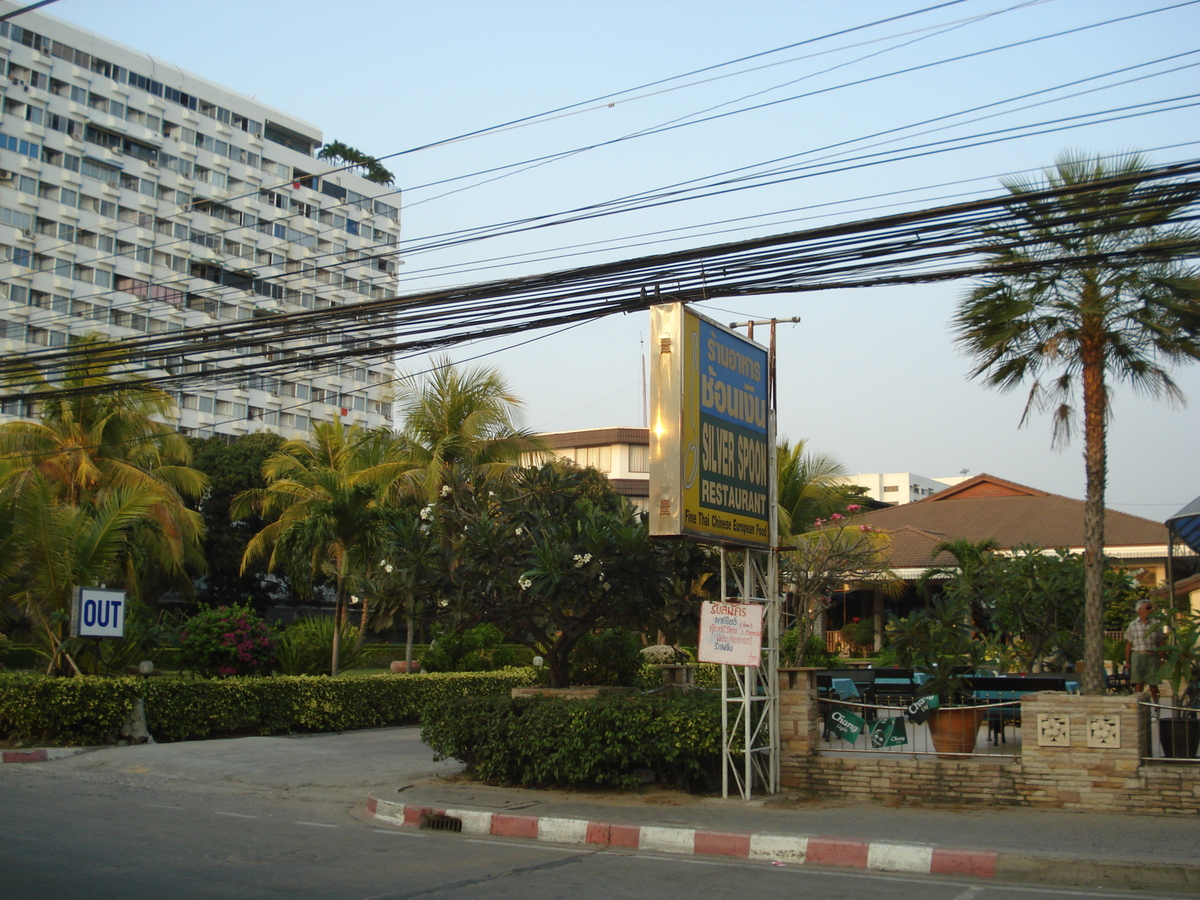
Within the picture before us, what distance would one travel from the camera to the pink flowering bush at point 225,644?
17.8m

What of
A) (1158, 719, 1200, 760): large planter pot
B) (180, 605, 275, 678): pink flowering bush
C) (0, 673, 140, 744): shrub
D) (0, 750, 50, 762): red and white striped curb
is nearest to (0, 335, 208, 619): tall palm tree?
(180, 605, 275, 678): pink flowering bush

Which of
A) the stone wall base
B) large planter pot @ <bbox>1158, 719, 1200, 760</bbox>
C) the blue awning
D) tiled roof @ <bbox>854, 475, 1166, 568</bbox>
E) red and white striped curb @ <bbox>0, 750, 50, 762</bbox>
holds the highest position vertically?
tiled roof @ <bbox>854, 475, 1166, 568</bbox>

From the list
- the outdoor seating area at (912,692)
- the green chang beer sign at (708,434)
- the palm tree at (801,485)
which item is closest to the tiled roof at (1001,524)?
the palm tree at (801,485)

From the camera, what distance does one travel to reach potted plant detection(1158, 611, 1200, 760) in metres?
10.3

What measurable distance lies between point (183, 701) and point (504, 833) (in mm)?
8587

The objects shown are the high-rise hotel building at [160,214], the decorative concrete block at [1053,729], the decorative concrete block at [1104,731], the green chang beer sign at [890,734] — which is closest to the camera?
the decorative concrete block at [1104,731]

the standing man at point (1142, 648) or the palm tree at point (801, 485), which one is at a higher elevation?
the palm tree at point (801, 485)

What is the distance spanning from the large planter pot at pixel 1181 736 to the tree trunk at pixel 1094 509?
77 cm

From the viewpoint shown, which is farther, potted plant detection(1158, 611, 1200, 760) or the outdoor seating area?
the outdoor seating area

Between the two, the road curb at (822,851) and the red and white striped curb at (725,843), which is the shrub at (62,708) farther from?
the road curb at (822,851)

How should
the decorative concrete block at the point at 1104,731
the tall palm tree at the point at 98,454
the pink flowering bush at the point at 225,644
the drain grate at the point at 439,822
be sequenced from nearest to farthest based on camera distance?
the decorative concrete block at the point at 1104,731 < the drain grate at the point at 439,822 < the pink flowering bush at the point at 225,644 < the tall palm tree at the point at 98,454

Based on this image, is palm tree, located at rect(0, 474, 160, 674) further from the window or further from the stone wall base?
the window

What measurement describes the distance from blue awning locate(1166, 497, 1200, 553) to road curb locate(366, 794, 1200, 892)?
9.13 m

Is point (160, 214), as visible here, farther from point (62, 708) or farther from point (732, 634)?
point (732, 634)
